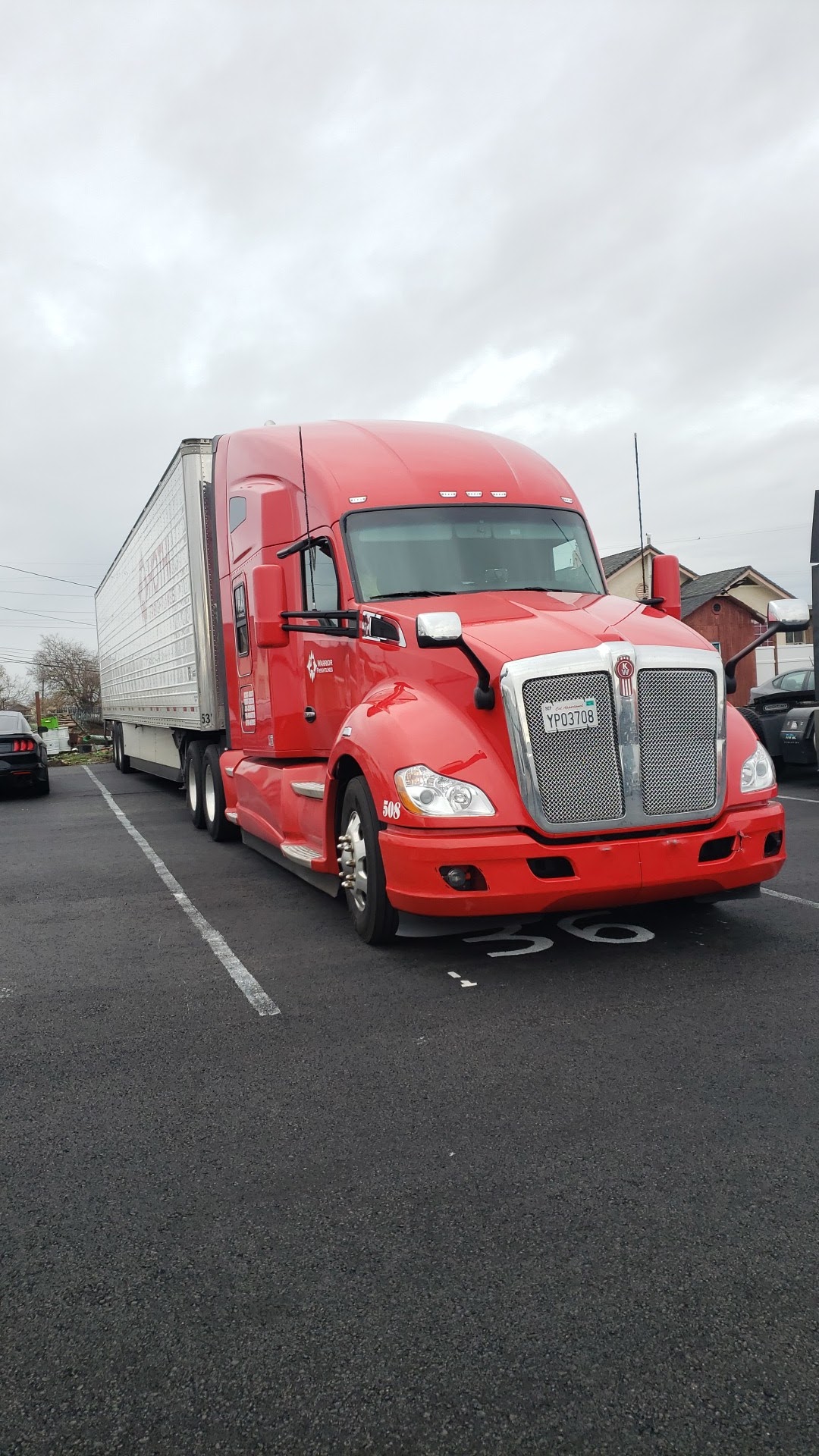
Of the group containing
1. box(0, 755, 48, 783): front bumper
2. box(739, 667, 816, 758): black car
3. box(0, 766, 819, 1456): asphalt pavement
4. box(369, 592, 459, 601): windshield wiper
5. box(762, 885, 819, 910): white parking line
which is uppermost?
box(369, 592, 459, 601): windshield wiper

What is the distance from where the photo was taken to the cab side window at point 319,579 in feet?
21.3

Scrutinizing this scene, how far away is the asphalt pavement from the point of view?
1986 millimetres

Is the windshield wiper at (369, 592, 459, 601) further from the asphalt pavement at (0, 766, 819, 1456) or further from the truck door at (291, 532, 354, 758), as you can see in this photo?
the asphalt pavement at (0, 766, 819, 1456)

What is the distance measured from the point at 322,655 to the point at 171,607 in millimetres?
5170

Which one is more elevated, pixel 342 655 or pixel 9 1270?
pixel 342 655

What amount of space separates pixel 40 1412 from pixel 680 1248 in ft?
5.00

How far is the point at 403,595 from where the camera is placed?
6.17 metres

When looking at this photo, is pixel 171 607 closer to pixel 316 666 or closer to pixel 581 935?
pixel 316 666

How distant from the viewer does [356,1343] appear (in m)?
2.16

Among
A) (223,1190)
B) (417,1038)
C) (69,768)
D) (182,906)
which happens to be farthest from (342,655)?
(69,768)

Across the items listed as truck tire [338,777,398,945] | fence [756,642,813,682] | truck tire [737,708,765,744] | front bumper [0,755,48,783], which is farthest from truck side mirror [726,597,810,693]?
fence [756,642,813,682]

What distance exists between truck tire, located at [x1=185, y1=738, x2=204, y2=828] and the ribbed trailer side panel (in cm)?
33

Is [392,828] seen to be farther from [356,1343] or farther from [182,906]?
[356,1343]

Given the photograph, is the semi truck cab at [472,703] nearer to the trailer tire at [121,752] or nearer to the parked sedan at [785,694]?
the parked sedan at [785,694]
